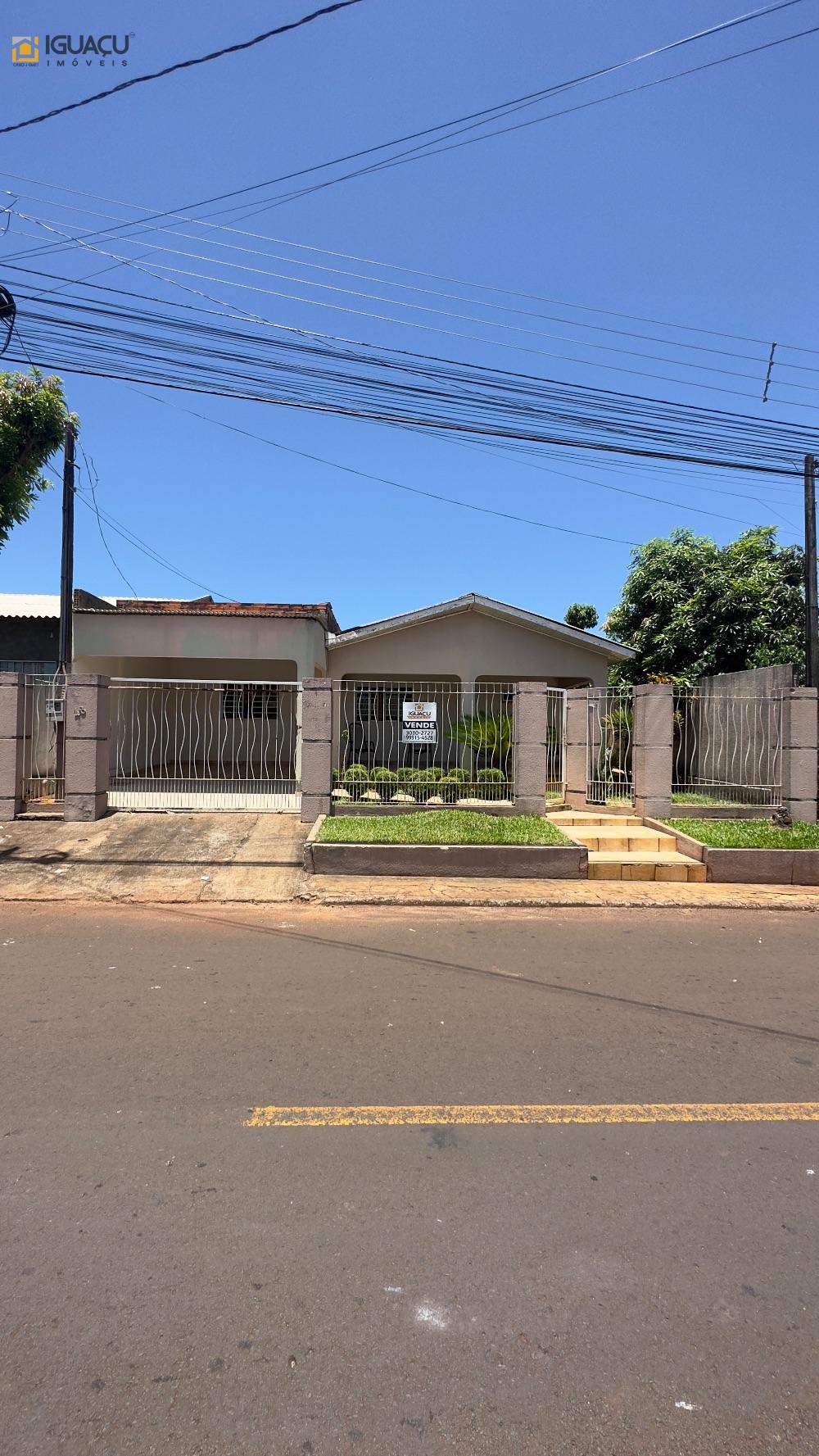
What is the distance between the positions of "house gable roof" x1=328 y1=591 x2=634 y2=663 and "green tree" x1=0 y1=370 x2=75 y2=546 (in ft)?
21.5

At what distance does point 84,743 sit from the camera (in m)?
11.0

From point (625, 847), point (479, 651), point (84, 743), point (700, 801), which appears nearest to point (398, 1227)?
point (625, 847)

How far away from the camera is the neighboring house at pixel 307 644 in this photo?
15109 mm

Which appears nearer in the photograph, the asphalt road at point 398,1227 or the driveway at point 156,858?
the asphalt road at point 398,1227

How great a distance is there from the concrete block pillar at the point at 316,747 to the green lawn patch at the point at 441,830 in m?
0.51

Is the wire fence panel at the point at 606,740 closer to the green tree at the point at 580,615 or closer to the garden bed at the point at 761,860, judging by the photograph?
the garden bed at the point at 761,860

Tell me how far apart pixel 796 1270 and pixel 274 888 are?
21.5ft

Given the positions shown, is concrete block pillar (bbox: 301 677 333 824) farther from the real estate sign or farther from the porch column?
the porch column

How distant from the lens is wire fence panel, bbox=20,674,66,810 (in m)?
11.4

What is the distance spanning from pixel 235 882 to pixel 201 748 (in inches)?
376

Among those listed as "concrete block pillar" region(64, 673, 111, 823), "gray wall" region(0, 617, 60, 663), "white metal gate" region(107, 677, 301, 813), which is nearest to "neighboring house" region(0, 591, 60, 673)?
"gray wall" region(0, 617, 60, 663)

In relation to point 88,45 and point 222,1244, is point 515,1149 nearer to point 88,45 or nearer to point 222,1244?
point 222,1244

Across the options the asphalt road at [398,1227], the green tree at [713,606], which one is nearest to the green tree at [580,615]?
the green tree at [713,606]

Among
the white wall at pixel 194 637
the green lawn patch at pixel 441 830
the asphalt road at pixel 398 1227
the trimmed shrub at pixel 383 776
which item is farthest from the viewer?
the white wall at pixel 194 637
